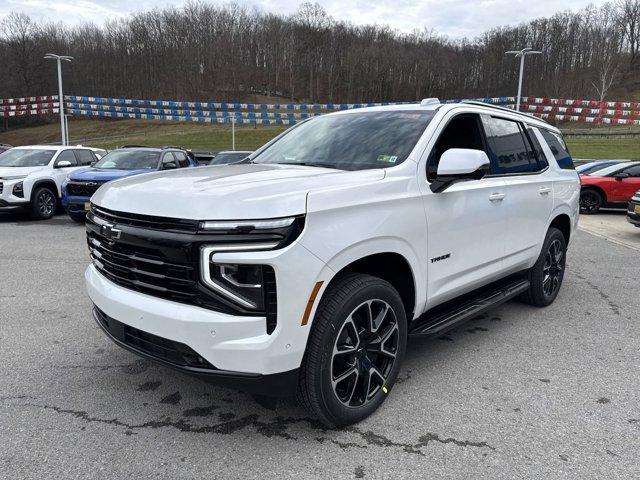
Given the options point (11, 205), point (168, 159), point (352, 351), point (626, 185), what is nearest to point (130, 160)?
point (168, 159)

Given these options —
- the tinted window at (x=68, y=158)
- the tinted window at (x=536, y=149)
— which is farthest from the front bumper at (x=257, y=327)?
the tinted window at (x=68, y=158)

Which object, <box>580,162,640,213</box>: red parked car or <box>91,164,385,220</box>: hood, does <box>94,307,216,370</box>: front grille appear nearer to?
<box>91,164,385,220</box>: hood

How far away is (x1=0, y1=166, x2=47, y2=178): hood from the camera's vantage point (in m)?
10.9

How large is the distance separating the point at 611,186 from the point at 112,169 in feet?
43.5

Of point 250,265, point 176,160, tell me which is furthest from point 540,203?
point 176,160

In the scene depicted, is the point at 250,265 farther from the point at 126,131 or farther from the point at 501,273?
the point at 126,131

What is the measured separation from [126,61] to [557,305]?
84794mm

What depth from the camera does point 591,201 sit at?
1431 cm

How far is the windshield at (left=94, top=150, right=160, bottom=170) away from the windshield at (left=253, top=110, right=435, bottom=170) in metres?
7.94

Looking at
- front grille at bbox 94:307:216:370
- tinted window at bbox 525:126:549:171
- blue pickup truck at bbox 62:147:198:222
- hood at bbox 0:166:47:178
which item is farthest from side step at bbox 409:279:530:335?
hood at bbox 0:166:47:178

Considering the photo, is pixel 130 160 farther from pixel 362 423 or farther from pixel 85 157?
pixel 362 423

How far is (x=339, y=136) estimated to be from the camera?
386cm

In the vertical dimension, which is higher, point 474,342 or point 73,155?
point 73,155

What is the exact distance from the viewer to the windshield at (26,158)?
11.8 meters
